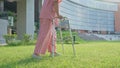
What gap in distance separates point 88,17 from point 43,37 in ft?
281

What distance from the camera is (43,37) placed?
21.4ft

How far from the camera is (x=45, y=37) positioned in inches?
257

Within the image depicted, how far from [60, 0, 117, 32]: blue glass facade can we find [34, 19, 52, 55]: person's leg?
67.2 meters

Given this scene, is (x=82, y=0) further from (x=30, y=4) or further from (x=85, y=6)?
(x=30, y=4)

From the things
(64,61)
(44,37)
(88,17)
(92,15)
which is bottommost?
(64,61)

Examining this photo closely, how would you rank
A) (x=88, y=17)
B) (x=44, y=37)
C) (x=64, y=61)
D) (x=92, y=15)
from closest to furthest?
(x=64, y=61) < (x=44, y=37) < (x=88, y=17) < (x=92, y=15)

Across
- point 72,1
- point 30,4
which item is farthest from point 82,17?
point 30,4

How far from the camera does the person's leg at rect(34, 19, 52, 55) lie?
6441 mm

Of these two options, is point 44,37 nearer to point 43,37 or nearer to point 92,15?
point 43,37

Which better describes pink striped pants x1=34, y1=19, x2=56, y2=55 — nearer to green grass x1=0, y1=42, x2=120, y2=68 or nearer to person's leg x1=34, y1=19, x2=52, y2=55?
person's leg x1=34, y1=19, x2=52, y2=55

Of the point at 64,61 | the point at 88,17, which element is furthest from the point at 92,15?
the point at 64,61

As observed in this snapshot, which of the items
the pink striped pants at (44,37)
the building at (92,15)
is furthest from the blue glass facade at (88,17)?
the pink striped pants at (44,37)

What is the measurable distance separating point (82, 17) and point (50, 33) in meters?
82.5

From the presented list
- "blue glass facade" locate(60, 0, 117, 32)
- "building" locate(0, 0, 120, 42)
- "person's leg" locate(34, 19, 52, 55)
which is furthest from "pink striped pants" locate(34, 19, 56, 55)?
"blue glass facade" locate(60, 0, 117, 32)
